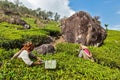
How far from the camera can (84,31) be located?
3200cm

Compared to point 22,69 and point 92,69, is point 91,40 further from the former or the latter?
point 22,69

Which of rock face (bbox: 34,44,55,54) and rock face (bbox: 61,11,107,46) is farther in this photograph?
rock face (bbox: 61,11,107,46)

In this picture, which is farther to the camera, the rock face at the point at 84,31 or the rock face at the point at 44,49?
the rock face at the point at 84,31

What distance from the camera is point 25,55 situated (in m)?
13.9

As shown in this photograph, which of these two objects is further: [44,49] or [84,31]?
[84,31]

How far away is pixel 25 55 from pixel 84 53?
24.2 ft

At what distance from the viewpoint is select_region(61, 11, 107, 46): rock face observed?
104 feet

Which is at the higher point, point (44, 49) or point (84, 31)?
point (84, 31)

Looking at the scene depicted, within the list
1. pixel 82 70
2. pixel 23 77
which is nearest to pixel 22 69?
pixel 23 77

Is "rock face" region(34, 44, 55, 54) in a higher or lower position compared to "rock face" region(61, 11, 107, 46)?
lower

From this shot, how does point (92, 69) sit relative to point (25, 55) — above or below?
below

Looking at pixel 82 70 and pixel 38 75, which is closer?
pixel 38 75

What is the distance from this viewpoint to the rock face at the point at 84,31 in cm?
3178

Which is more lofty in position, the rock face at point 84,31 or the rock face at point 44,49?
the rock face at point 84,31
